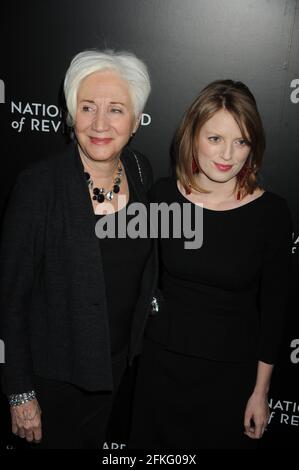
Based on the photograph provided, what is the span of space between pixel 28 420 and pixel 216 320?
0.81 meters

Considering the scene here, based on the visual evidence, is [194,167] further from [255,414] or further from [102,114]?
[255,414]

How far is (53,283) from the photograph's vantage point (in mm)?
1480

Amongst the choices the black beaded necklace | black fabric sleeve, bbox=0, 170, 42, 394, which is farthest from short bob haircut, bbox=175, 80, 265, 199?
Answer: black fabric sleeve, bbox=0, 170, 42, 394

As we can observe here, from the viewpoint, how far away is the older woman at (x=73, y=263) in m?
1.41

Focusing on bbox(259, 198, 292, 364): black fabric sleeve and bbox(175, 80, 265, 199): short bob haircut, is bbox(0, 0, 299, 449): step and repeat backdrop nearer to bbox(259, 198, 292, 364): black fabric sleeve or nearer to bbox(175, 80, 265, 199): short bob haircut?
bbox(175, 80, 265, 199): short bob haircut

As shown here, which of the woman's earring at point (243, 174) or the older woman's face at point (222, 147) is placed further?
the woman's earring at point (243, 174)

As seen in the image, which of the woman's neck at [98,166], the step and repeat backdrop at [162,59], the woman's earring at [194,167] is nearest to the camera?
the woman's neck at [98,166]

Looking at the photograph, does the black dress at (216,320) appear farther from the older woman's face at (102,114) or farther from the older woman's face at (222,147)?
the older woman's face at (102,114)

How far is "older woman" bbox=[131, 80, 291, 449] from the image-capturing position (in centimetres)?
156

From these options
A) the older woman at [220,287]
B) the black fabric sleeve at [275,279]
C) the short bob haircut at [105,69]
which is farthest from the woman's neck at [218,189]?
the short bob haircut at [105,69]

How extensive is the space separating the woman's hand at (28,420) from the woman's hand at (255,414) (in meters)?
0.85

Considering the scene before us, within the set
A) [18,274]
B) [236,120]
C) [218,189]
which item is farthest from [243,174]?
[18,274]

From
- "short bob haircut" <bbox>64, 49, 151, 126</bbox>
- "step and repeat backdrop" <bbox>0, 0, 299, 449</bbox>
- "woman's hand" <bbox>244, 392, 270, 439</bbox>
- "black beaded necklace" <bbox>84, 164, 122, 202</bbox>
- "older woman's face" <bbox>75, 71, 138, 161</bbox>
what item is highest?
"step and repeat backdrop" <bbox>0, 0, 299, 449</bbox>

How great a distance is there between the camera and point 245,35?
1.99m
